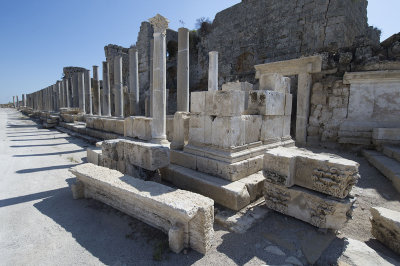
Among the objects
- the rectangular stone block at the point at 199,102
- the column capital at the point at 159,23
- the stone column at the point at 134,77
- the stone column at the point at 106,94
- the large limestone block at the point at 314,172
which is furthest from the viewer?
the stone column at the point at 106,94

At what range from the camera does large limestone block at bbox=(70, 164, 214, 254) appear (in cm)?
239

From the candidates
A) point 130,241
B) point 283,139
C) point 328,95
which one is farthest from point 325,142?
point 130,241

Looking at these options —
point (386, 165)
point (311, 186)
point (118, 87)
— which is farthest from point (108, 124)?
point (386, 165)

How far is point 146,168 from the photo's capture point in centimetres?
393

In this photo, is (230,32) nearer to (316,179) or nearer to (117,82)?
(117,82)

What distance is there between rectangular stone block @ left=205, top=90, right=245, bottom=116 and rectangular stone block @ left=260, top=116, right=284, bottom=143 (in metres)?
1.14

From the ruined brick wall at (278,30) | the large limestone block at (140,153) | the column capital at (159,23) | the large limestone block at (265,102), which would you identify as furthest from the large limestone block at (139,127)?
the ruined brick wall at (278,30)

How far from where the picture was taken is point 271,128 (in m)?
4.97

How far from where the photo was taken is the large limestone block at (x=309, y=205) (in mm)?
2656

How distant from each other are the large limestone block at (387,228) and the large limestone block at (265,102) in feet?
8.68

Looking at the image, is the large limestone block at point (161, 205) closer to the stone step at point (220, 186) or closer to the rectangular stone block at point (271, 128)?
the stone step at point (220, 186)

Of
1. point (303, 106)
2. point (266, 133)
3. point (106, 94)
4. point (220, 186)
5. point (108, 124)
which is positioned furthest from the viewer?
point (106, 94)

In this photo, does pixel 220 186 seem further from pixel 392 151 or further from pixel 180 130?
pixel 392 151

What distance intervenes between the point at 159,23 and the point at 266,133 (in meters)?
4.41
